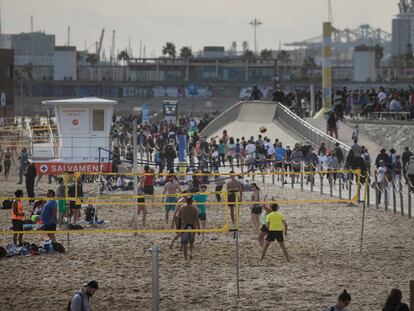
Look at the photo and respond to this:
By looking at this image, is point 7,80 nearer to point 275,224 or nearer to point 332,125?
point 332,125

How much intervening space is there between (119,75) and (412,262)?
168 meters

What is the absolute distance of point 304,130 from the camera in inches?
1855

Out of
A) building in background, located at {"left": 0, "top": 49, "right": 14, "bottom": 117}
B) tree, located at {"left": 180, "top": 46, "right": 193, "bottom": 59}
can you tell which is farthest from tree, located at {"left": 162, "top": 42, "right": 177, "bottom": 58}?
building in background, located at {"left": 0, "top": 49, "right": 14, "bottom": 117}

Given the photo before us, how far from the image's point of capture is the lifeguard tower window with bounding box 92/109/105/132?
39.1 meters

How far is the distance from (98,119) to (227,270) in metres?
17.4

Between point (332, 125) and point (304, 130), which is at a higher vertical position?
point (332, 125)

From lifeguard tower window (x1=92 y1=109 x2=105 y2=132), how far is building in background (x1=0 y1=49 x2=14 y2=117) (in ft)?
167

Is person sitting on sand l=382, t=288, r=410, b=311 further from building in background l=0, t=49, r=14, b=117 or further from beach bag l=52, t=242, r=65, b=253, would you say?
building in background l=0, t=49, r=14, b=117

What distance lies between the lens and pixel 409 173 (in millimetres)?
31797

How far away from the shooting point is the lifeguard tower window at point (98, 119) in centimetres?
3906

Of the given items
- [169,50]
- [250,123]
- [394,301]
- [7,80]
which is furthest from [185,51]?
[394,301]

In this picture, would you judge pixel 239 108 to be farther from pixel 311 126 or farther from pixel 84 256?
pixel 84 256

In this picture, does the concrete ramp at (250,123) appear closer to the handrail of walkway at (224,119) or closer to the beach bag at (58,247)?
the handrail of walkway at (224,119)

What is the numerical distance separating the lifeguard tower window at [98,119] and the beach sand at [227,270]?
31.8 ft
